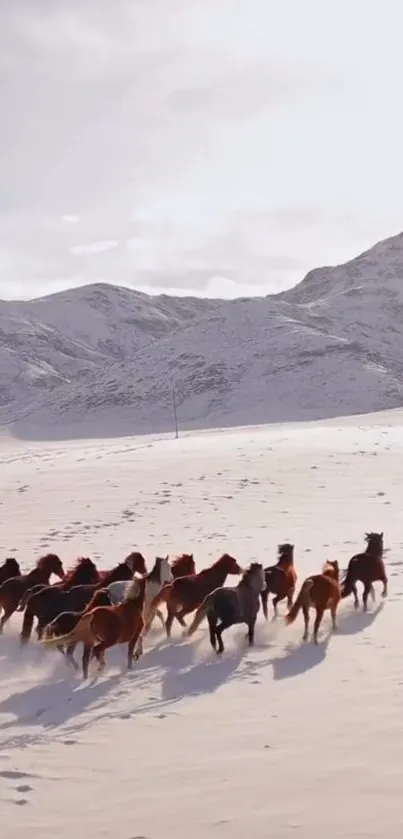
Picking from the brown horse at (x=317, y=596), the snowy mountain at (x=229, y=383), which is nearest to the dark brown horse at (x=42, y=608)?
the brown horse at (x=317, y=596)

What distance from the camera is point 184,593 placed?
9.12 metres

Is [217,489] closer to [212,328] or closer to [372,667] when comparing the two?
[372,667]

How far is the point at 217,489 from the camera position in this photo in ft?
71.9

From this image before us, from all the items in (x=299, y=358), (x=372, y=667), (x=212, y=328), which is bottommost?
(x=372, y=667)

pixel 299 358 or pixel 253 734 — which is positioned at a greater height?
pixel 299 358

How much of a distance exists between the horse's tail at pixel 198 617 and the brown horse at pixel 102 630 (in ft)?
3.10

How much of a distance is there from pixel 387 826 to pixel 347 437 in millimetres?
30589

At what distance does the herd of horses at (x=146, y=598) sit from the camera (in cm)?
778

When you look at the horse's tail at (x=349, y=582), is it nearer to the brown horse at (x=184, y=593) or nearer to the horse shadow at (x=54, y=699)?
the brown horse at (x=184, y=593)

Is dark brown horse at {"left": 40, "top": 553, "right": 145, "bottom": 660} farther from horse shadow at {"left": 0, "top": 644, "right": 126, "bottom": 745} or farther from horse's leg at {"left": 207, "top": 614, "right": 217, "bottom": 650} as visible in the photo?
horse's leg at {"left": 207, "top": 614, "right": 217, "bottom": 650}

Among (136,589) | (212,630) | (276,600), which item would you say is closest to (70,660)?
(136,589)

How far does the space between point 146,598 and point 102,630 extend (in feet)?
4.84

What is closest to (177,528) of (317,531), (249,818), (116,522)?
(116,522)

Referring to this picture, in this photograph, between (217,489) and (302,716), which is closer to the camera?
(302,716)
